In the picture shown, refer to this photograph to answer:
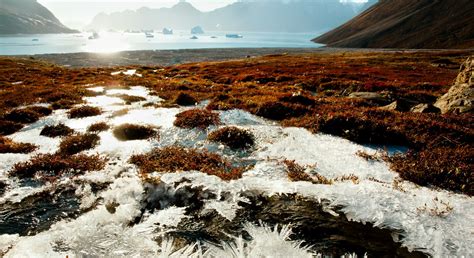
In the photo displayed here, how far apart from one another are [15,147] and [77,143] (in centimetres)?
226

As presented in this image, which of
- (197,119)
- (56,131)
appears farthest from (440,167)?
(56,131)

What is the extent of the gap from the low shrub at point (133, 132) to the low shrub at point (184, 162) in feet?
7.11

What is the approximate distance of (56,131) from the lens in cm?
1423

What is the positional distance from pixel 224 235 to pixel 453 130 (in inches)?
438

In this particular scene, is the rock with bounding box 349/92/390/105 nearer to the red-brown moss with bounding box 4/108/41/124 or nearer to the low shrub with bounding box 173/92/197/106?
the low shrub with bounding box 173/92/197/106

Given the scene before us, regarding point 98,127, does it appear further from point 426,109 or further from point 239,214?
point 426,109

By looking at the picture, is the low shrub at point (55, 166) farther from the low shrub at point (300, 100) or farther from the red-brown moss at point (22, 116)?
the low shrub at point (300, 100)

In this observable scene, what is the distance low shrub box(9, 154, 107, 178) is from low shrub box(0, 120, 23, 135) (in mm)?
5344

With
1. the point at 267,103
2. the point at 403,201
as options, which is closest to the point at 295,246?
the point at 403,201

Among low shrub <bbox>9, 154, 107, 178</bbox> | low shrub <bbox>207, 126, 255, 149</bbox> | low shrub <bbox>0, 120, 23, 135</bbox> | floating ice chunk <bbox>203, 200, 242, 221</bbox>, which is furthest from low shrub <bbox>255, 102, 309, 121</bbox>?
low shrub <bbox>0, 120, 23, 135</bbox>

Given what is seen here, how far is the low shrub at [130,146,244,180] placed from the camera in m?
9.83

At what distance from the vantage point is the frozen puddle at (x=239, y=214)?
20.1 ft

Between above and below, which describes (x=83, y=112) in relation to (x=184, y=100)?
below

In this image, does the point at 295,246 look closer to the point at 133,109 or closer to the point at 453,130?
the point at 453,130
